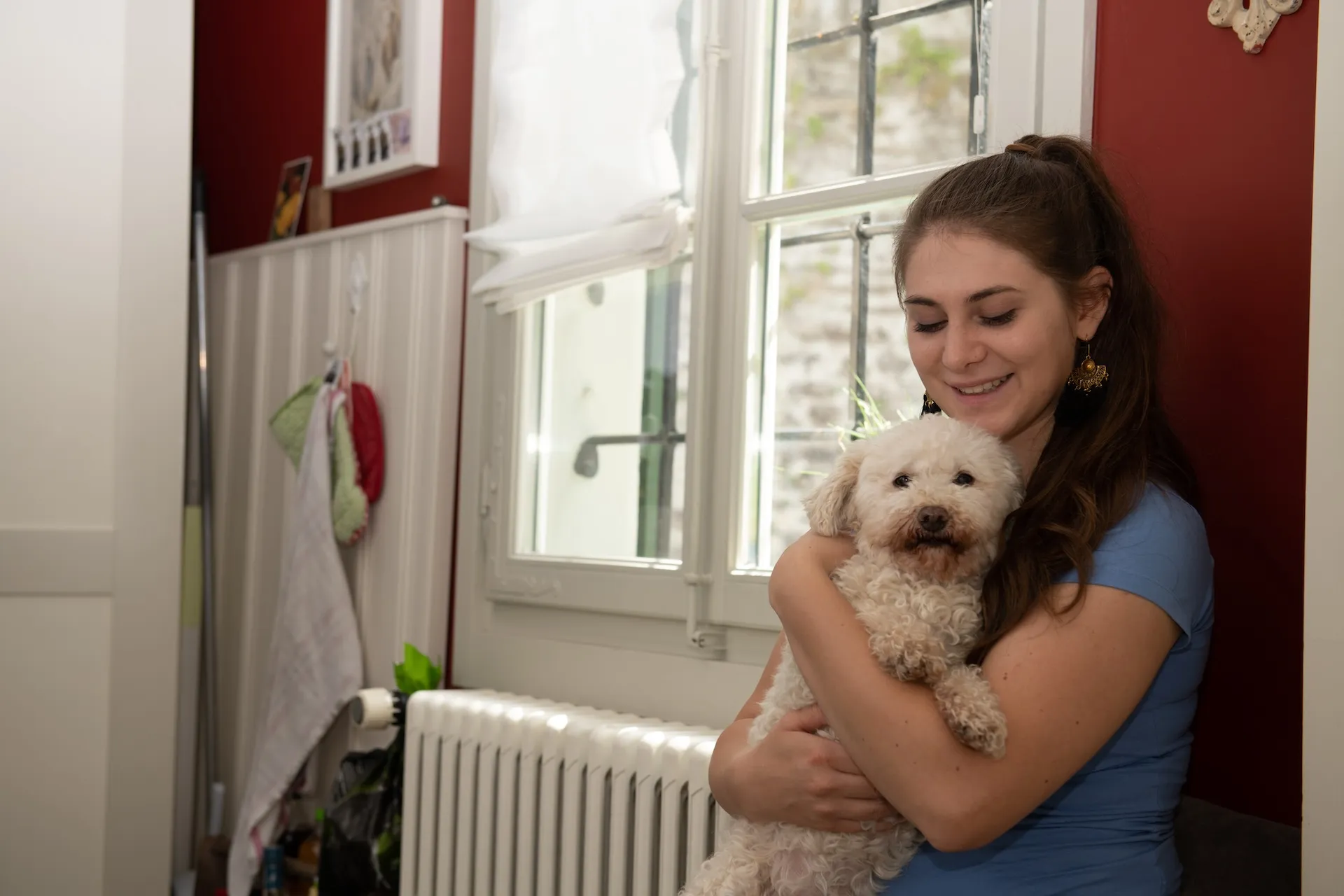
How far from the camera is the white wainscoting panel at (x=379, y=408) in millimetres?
2852

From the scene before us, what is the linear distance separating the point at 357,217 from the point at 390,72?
0.40 m

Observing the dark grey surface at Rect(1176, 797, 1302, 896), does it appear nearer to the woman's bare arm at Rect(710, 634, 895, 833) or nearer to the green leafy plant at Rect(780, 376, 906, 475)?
the woman's bare arm at Rect(710, 634, 895, 833)

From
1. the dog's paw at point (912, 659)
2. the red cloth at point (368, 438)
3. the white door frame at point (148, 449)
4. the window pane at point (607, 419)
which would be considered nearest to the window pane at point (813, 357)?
the window pane at point (607, 419)

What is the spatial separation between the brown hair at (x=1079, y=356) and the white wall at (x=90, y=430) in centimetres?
225

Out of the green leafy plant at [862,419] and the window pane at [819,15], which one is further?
the window pane at [819,15]

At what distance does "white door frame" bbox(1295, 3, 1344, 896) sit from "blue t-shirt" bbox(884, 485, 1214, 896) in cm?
13

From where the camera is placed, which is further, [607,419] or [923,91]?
[607,419]

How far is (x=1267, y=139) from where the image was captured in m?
1.53

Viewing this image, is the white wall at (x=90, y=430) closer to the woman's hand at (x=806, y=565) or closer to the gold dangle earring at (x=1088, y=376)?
the woman's hand at (x=806, y=565)

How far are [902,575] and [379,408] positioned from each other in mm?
1950

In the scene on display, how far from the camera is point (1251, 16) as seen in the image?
1.55 metres

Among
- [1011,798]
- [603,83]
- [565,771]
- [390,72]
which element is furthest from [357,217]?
[1011,798]

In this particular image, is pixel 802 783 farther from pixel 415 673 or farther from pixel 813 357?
pixel 415 673

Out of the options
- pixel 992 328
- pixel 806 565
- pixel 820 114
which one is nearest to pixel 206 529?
pixel 820 114
